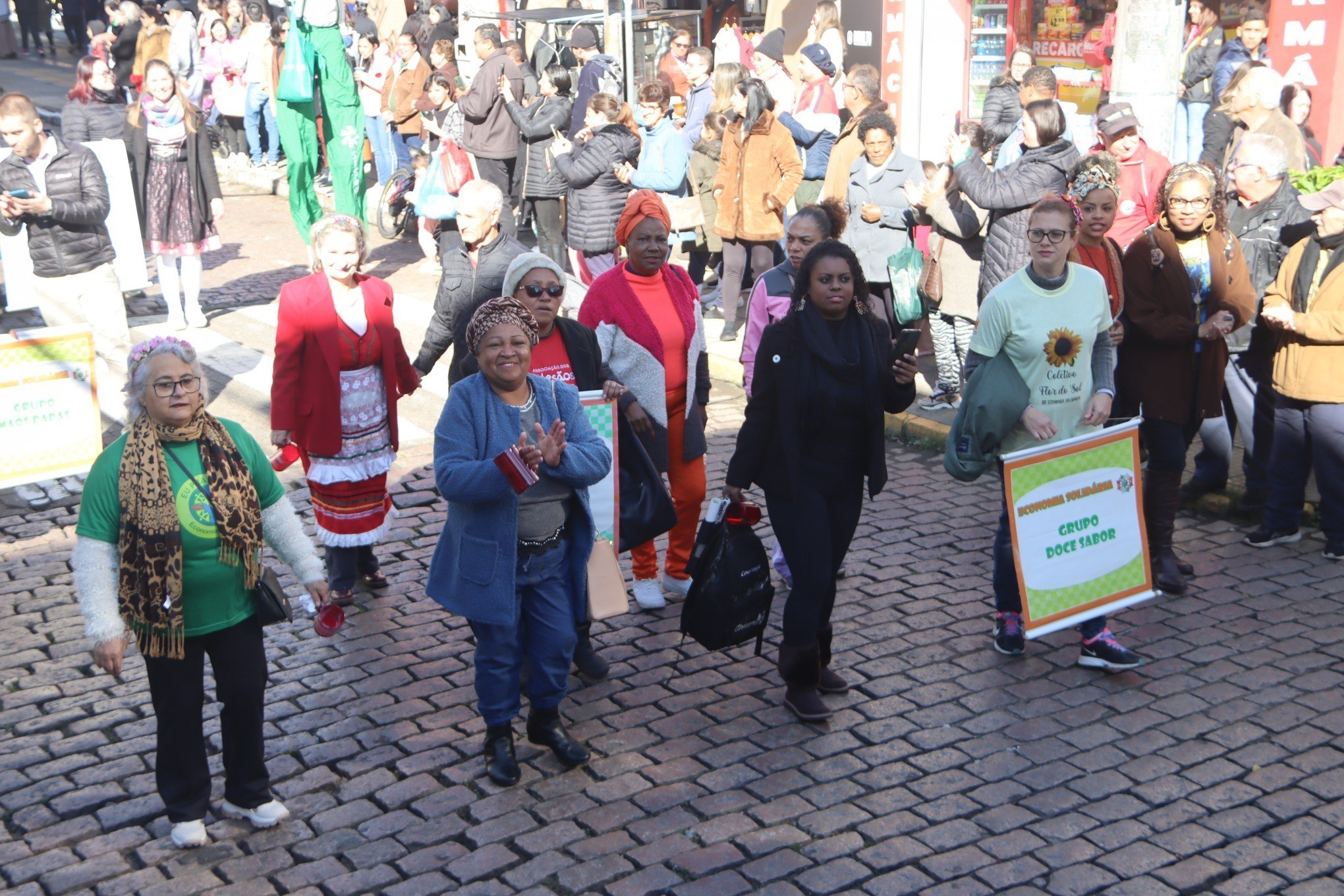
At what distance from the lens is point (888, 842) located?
191 inches

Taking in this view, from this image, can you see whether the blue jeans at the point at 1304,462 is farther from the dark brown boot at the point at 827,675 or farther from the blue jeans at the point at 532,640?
the blue jeans at the point at 532,640

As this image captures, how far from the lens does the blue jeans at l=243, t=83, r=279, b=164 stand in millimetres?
19969

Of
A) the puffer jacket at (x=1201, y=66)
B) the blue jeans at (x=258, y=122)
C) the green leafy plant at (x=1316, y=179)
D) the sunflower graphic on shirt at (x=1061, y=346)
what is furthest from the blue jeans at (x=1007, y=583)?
the blue jeans at (x=258, y=122)

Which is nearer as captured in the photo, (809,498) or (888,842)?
(888,842)

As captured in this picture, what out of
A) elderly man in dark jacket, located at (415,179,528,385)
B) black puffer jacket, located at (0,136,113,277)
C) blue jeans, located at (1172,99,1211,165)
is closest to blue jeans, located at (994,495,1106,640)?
elderly man in dark jacket, located at (415,179,528,385)

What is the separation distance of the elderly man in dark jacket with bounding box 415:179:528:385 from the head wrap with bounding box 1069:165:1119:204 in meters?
2.64

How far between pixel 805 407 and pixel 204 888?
276 cm

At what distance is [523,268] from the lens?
5.86 m

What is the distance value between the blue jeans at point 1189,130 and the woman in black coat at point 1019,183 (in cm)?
491

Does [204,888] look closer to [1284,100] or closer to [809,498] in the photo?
[809,498]

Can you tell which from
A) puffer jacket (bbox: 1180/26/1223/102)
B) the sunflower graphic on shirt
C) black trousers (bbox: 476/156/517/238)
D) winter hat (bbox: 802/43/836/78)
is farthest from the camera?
black trousers (bbox: 476/156/517/238)

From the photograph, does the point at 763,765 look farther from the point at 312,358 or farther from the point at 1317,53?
the point at 1317,53

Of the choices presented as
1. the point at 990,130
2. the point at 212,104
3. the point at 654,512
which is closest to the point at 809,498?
the point at 654,512

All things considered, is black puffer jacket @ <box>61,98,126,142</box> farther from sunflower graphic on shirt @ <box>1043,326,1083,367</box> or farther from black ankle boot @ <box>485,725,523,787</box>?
sunflower graphic on shirt @ <box>1043,326,1083,367</box>
